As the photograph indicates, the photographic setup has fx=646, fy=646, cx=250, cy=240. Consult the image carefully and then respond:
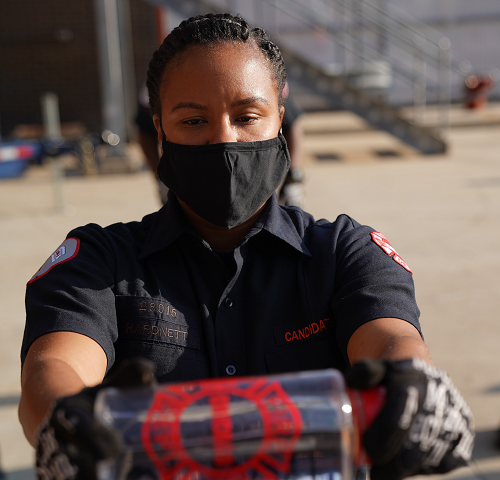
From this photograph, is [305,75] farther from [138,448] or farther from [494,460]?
[138,448]

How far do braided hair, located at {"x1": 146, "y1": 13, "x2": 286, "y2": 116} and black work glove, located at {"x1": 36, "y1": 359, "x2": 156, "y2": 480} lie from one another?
79 centimetres

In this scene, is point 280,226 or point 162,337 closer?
point 162,337

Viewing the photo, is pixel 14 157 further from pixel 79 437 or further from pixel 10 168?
pixel 79 437

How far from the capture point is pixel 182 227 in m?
1.55

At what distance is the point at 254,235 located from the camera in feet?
5.08

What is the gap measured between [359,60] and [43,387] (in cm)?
1399

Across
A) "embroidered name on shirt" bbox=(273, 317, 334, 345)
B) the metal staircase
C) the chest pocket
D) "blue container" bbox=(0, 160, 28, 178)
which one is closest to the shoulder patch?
the chest pocket

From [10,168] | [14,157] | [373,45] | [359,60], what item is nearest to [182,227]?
[14,157]

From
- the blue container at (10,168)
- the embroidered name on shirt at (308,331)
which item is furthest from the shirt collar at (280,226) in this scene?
the blue container at (10,168)

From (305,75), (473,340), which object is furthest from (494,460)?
(305,75)

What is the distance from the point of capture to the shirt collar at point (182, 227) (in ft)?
4.97

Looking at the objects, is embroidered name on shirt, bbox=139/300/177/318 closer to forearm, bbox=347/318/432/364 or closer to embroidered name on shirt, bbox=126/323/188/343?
embroidered name on shirt, bbox=126/323/188/343

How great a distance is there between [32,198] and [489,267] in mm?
5540

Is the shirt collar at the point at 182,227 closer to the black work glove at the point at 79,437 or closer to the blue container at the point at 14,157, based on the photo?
the black work glove at the point at 79,437
